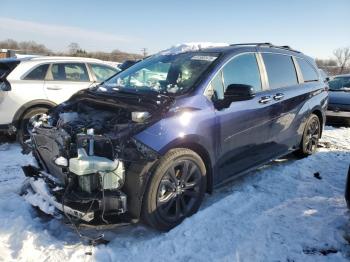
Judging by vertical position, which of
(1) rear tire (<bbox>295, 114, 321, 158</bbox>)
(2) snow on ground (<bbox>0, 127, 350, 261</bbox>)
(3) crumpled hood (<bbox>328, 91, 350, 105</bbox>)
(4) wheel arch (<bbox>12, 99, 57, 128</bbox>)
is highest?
(4) wheel arch (<bbox>12, 99, 57, 128</bbox>)

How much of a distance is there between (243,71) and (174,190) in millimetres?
1865

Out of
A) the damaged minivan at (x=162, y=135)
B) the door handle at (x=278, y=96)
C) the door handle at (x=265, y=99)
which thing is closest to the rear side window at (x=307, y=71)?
the damaged minivan at (x=162, y=135)

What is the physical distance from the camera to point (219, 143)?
14.6 feet

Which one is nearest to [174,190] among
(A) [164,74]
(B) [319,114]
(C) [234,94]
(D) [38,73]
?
(C) [234,94]

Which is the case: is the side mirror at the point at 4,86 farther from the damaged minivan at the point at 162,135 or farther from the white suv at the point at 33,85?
the damaged minivan at the point at 162,135

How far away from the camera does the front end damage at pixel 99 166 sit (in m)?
3.54

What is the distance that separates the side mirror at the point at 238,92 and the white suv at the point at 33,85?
12.2ft

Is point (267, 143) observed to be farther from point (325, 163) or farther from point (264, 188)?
point (325, 163)

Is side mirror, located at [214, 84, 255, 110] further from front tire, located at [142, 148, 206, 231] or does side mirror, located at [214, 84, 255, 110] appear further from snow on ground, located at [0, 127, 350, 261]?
snow on ground, located at [0, 127, 350, 261]

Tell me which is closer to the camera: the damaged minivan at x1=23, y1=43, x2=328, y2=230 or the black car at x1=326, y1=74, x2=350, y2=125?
the damaged minivan at x1=23, y1=43, x2=328, y2=230

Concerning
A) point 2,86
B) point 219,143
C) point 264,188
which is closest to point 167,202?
point 219,143

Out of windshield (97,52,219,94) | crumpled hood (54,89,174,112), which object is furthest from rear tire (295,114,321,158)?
crumpled hood (54,89,174,112)

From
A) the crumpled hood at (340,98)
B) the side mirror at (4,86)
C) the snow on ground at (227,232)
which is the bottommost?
the snow on ground at (227,232)

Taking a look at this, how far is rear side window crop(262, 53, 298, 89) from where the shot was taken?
216 inches
